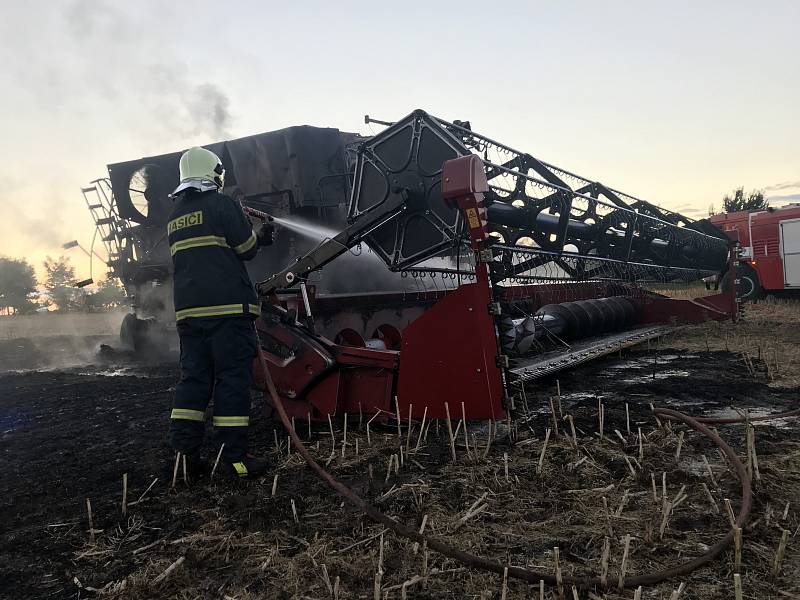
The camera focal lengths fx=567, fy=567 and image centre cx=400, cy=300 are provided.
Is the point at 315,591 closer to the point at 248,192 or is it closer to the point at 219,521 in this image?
the point at 219,521

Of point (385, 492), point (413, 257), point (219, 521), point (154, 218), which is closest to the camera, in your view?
point (219, 521)

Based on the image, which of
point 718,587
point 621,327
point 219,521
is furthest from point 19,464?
point 621,327

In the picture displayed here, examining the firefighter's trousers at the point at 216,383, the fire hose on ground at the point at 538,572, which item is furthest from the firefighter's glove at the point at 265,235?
the fire hose on ground at the point at 538,572

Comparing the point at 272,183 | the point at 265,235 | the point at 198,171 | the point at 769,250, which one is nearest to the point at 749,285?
the point at 769,250

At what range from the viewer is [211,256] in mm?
3299

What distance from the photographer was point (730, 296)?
9172mm

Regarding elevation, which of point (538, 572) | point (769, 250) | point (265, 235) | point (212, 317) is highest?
point (769, 250)

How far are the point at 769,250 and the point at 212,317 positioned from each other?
48.7 ft

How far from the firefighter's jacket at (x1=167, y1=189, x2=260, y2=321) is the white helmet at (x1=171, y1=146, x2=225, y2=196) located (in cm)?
5

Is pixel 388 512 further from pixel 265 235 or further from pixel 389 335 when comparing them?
pixel 389 335

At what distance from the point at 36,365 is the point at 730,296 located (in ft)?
41.0

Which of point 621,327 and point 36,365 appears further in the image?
point 36,365

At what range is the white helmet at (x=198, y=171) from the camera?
3391mm

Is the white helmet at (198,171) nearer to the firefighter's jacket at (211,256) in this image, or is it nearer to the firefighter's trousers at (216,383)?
the firefighter's jacket at (211,256)
